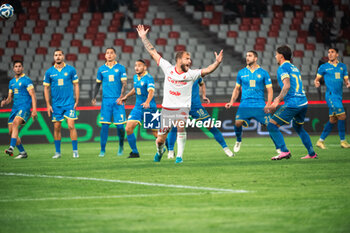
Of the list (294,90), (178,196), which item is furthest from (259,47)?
(178,196)

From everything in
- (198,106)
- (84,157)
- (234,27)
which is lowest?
(84,157)

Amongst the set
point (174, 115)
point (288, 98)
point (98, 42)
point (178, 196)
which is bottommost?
point (178, 196)

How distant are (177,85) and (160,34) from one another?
712 inches

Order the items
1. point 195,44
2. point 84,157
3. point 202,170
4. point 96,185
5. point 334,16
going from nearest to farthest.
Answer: point 96,185 → point 202,170 → point 84,157 → point 195,44 → point 334,16

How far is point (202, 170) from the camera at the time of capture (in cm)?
982

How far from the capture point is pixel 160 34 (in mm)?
28453

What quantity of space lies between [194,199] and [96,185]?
1.83m

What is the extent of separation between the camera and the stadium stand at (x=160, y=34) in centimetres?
2686

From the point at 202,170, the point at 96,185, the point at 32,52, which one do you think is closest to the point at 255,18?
the point at 32,52

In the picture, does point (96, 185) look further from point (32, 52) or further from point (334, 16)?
point (334, 16)

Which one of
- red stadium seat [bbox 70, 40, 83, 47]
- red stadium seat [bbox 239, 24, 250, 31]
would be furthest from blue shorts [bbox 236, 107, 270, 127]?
red stadium seat [bbox 239, 24, 250, 31]

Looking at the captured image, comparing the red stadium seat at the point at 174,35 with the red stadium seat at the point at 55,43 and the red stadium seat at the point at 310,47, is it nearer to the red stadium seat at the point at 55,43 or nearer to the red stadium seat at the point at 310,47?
the red stadium seat at the point at 55,43

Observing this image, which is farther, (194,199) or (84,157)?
(84,157)

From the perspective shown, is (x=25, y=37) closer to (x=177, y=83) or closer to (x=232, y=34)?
(x=232, y=34)
